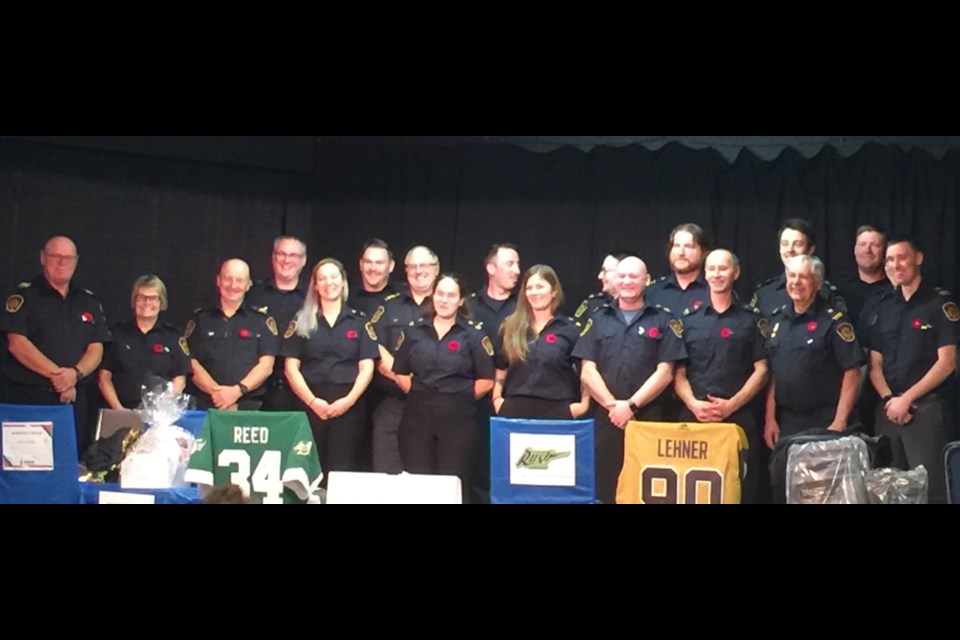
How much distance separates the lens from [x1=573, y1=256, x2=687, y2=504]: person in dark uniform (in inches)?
236

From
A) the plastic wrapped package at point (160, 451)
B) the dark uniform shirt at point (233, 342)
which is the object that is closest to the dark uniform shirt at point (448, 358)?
the dark uniform shirt at point (233, 342)

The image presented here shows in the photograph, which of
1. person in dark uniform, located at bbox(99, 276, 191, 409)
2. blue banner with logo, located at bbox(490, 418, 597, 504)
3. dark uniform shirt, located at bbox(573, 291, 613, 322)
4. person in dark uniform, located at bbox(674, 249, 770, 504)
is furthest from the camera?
person in dark uniform, located at bbox(99, 276, 191, 409)

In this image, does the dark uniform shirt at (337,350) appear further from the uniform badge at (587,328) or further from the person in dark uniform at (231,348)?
the uniform badge at (587,328)

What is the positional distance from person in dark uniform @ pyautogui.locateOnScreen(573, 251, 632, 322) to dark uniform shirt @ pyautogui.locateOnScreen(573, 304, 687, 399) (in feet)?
0.43

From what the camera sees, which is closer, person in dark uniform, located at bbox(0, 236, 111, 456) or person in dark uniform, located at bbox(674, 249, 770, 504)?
person in dark uniform, located at bbox(674, 249, 770, 504)

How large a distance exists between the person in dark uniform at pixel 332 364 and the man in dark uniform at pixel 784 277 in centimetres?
206

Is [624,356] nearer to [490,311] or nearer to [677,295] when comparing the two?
[677,295]

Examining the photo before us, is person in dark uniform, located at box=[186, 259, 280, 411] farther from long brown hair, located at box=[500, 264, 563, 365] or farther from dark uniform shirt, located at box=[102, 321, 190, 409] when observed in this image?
long brown hair, located at box=[500, 264, 563, 365]

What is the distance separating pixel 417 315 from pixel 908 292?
2.54 metres

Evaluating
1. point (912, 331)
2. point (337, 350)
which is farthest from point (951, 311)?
point (337, 350)

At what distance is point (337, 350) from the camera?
6316 millimetres

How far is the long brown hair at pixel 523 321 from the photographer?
615cm

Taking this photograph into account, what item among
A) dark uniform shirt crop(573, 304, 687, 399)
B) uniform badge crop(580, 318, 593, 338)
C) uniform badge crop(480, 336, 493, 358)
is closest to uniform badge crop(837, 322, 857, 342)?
dark uniform shirt crop(573, 304, 687, 399)

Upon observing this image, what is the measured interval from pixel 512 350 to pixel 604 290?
61cm
